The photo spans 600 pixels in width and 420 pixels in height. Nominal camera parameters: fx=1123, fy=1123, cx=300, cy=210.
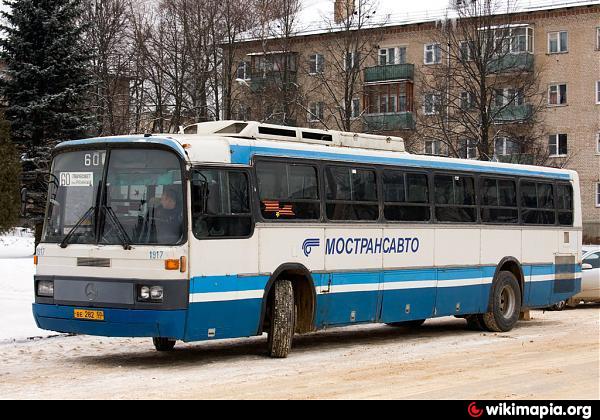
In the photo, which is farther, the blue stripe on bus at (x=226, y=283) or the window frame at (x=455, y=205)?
the window frame at (x=455, y=205)

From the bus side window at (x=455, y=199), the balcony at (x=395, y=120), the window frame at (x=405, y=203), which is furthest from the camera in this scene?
the balcony at (x=395, y=120)

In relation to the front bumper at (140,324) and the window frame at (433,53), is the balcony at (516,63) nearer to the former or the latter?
the window frame at (433,53)

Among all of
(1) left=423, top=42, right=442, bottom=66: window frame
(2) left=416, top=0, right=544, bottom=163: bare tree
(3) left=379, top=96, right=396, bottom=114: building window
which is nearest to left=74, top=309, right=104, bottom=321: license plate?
(2) left=416, top=0, right=544, bottom=163: bare tree

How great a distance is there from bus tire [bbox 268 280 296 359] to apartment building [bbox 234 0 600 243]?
39704 millimetres

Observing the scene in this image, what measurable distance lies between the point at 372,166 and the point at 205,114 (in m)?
32.9

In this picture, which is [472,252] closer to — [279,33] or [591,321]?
[591,321]

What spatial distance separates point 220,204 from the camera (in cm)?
1400

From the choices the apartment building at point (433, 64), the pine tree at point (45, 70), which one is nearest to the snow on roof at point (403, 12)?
the apartment building at point (433, 64)

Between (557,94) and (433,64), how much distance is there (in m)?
7.43

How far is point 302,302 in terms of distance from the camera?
15.3m

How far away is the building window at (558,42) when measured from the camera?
63.8m

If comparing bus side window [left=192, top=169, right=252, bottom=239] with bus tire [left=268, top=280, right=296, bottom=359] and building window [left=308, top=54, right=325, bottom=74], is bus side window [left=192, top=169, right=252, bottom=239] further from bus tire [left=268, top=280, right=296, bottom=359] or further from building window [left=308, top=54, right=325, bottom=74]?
building window [left=308, top=54, right=325, bottom=74]

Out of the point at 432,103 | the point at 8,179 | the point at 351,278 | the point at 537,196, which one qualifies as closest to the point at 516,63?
the point at 432,103
